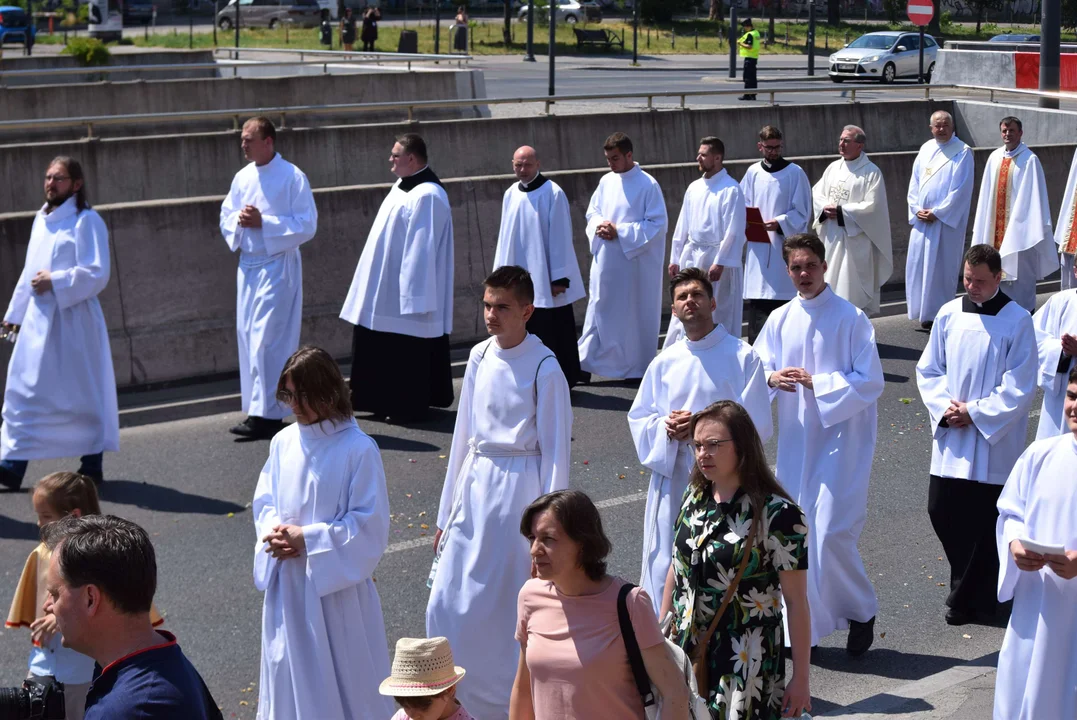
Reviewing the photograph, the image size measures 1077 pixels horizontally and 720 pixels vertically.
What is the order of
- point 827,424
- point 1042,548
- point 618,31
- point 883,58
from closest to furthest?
point 1042,548
point 827,424
point 883,58
point 618,31

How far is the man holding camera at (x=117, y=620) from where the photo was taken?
127 inches

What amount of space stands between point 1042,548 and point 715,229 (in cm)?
790

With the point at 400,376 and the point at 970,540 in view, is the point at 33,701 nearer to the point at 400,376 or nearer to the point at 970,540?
the point at 970,540

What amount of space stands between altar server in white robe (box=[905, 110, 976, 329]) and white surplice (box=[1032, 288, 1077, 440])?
6.48 metres

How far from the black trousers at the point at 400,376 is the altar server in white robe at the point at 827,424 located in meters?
4.48

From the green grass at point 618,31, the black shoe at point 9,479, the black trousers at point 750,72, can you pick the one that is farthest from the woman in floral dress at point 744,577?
the green grass at point 618,31

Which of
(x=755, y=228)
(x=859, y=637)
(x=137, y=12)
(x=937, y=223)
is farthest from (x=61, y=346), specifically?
(x=137, y=12)

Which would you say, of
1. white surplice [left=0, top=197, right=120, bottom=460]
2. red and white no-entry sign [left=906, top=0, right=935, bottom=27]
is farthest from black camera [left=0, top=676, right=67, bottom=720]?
red and white no-entry sign [left=906, top=0, right=935, bottom=27]

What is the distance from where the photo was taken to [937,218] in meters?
15.0

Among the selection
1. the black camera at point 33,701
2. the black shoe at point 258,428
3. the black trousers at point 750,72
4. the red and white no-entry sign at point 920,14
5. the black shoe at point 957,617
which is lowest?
the black shoe at point 957,617

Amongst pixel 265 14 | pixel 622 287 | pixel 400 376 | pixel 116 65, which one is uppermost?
pixel 265 14

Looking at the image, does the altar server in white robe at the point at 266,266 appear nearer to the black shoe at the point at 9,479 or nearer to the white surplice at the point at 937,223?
the black shoe at the point at 9,479

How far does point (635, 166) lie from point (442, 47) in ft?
124

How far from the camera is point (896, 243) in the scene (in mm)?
17391
